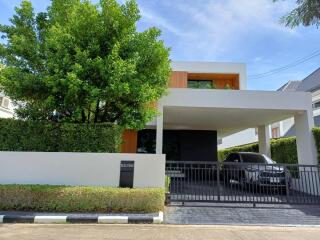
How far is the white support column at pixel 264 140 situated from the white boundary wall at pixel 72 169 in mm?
9455

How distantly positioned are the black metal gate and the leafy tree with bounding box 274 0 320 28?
14.8 feet

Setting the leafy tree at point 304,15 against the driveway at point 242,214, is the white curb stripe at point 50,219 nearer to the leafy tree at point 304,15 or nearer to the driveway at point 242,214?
the driveway at point 242,214

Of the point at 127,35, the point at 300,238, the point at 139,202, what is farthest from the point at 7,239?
the point at 127,35

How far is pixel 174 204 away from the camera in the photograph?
8.95 m

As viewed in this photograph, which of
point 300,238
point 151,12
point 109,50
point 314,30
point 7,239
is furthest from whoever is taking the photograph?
point 151,12

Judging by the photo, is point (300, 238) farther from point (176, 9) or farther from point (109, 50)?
point (176, 9)

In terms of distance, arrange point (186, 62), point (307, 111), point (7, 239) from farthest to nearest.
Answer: point (186, 62), point (307, 111), point (7, 239)

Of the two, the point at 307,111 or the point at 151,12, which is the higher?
the point at 151,12

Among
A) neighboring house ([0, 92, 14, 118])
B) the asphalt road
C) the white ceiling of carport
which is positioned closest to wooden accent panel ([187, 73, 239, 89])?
the white ceiling of carport

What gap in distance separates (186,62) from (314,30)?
10441 millimetres

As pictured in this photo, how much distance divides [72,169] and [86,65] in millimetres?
3253

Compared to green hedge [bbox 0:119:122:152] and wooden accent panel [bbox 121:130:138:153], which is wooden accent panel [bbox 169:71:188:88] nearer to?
wooden accent panel [bbox 121:130:138:153]

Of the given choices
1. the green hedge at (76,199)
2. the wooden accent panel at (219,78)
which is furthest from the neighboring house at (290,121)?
the green hedge at (76,199)

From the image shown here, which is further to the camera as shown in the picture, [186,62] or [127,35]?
[186,62]
